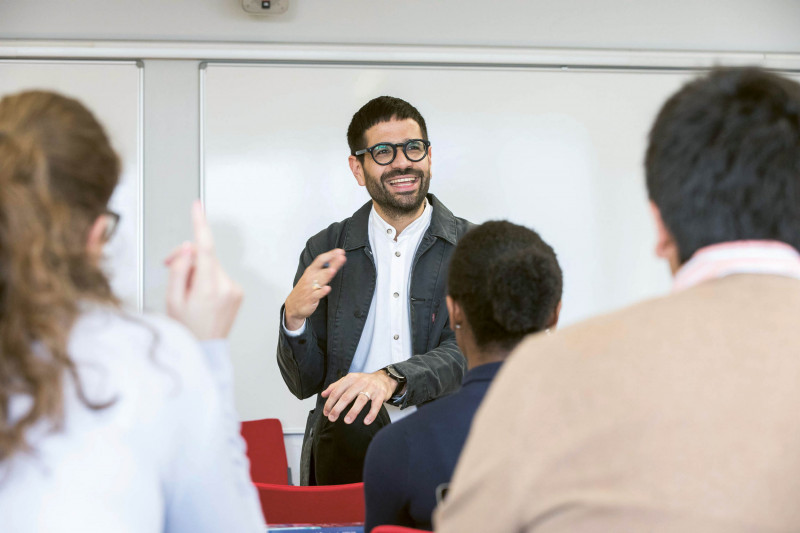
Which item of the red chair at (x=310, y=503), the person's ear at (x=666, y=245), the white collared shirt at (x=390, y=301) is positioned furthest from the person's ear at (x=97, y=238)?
the white collared shirt at (x=390, y=301)

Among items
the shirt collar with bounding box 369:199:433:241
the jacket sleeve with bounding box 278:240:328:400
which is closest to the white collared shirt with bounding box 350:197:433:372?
the shirt collar with bounding box 369:199:433:241

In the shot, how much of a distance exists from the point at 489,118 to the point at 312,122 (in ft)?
2.83

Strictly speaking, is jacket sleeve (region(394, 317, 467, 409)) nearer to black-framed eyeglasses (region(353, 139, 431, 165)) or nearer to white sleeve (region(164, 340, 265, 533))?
black-framed eyeglasses (region(353, 139, 431, 165))

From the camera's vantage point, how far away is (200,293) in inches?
37.7

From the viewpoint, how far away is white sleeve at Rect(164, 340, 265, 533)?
0.85m

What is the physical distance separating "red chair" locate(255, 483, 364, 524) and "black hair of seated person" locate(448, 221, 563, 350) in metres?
0.54

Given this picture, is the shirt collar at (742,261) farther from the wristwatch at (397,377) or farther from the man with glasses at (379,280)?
the man with glasses at (379,280)

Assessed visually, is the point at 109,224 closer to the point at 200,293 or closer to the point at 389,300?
the point at 200,293

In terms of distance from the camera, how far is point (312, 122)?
144 inches

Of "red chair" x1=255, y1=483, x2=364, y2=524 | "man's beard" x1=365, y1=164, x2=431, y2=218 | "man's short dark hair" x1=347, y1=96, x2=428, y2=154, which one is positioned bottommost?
"red chair" x1=255, y1=483, x2=364, y2=524

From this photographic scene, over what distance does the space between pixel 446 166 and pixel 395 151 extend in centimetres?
117

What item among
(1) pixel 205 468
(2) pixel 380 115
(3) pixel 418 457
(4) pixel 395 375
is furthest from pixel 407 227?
(1) pixel 205 468

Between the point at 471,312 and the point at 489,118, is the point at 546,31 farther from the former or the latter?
the point at 471,312

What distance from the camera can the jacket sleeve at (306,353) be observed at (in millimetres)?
2385
